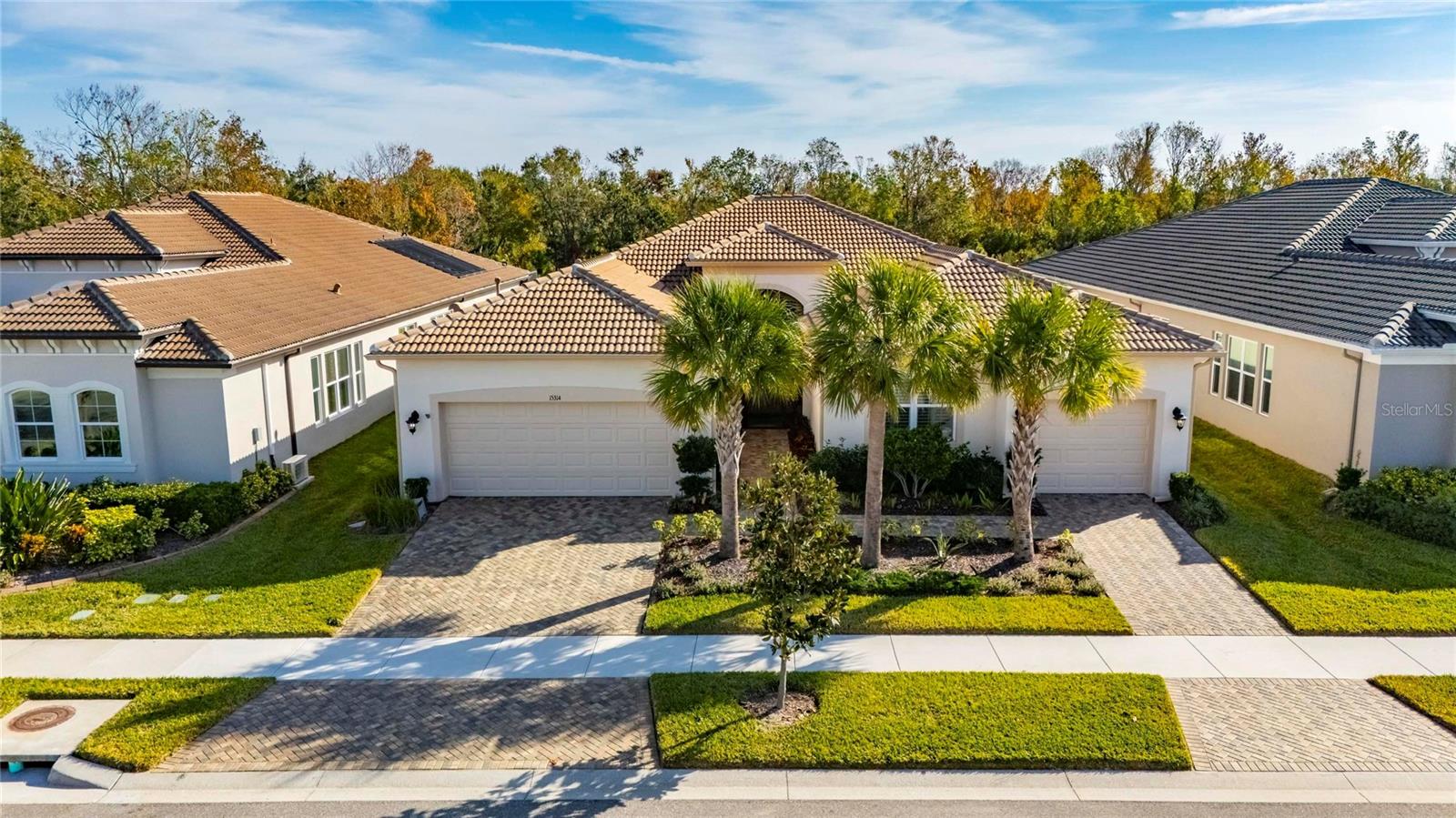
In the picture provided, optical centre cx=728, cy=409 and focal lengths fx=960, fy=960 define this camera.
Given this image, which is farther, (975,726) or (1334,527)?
(1334,527)

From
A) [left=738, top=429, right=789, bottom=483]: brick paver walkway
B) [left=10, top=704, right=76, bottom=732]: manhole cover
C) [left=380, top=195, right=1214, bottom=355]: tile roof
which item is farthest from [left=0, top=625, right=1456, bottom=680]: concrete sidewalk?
[left=738, top=429, right=789, bottom=483]: brick paver walkway

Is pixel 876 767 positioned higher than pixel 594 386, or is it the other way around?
pixel 594 386

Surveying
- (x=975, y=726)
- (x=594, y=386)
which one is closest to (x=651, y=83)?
(x=594, y=386)

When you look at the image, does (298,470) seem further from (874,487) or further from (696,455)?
(874,487)

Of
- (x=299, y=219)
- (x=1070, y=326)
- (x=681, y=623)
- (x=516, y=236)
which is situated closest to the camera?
(x=681, y=623)

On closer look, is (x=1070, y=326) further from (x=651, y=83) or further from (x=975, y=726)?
(x=651, y=83)

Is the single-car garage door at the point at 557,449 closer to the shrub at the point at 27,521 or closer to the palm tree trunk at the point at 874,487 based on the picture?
the palm tree trunk at the point at 874,487
